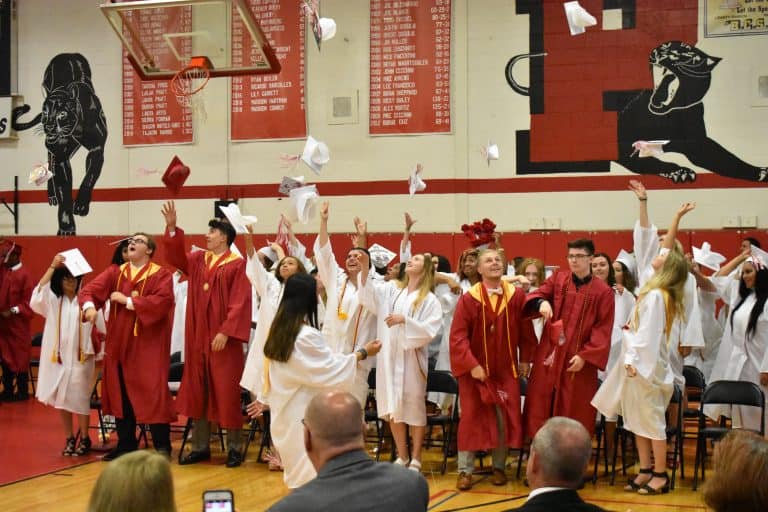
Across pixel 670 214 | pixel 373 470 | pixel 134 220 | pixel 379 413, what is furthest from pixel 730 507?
pixel 134 220

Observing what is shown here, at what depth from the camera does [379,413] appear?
331 inches

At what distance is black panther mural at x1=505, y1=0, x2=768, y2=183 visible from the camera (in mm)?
12945

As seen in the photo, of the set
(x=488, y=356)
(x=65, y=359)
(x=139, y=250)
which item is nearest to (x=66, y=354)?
(x=65, y=359)

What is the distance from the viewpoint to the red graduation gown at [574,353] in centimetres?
796

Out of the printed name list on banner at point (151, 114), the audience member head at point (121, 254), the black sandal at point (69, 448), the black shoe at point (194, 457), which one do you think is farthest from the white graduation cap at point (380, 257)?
the printed name list on banner at point (151, 114)

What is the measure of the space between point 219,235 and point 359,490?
6.21 m

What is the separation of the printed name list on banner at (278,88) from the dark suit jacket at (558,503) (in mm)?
11825

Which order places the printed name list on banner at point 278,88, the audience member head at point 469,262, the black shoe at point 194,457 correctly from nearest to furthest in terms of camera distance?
1. the black shoe at point 194,457
2. the audience member head at point 469,262
3. the printed name list on banner at point 278,88

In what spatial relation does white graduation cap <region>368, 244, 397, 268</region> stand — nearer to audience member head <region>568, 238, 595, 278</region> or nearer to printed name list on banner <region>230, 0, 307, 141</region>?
printed name list on banner <region>230, 0, 307, 141</region>

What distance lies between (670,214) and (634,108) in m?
1.58

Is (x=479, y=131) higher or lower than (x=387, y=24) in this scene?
lower

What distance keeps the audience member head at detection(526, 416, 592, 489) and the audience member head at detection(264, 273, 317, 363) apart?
3.16 meters

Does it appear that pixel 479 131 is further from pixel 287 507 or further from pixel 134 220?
pixel 287 507

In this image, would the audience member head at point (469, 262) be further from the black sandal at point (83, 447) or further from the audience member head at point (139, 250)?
the black sandal at point (83, 447)
